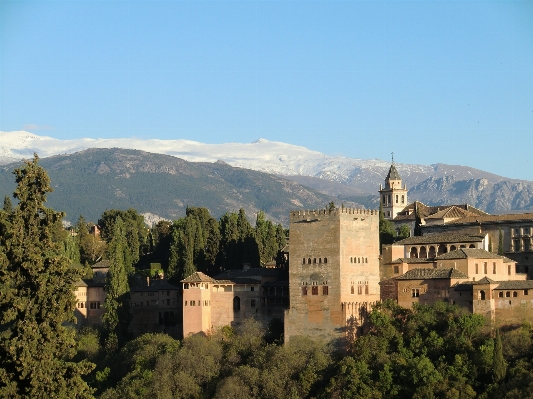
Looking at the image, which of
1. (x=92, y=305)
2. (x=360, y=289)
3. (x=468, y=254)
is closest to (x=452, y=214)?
(x=468, y=254)

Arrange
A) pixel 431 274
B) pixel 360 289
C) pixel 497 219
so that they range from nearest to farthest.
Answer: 1. pixel 431 274
2. pixel 360 289
3. pixel 497 219

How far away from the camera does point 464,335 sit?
64125 millimetres

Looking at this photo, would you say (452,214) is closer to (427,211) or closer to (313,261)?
(427,211)

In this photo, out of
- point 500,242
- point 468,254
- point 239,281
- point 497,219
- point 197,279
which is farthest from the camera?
point 497,219

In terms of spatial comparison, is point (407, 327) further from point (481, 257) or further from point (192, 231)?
point (192, 231)

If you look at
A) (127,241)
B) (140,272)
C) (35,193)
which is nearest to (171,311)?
(140,272)

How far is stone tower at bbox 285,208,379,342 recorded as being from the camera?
6662cm

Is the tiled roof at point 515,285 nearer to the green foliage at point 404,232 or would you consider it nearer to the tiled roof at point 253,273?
the tiled roof at point 253,273

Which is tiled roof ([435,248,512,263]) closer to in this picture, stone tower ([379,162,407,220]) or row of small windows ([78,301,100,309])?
row of small windows ([78,301,100,309])

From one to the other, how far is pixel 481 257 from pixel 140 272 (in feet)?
94.7

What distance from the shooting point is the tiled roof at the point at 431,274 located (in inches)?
2638

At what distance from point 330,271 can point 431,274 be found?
566 cm

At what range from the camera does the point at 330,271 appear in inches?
2643

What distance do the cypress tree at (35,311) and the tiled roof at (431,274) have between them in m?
35.4
